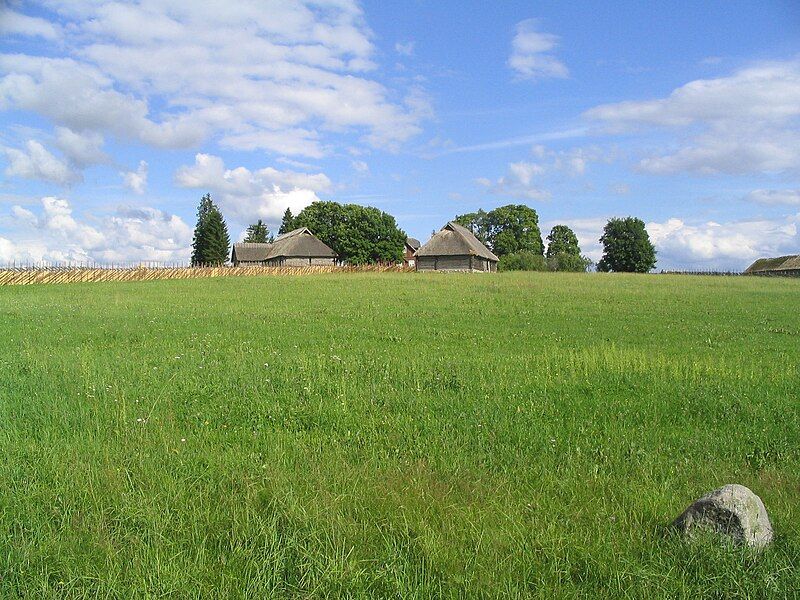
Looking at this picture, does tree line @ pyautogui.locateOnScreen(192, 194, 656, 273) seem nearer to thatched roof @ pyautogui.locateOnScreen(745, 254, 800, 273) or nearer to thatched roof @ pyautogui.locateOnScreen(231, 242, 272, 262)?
thatched roof @ pyautogui.locateOnScreen(231, 242, 272, 262)

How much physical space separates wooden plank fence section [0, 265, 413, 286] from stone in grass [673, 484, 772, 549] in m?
58.4

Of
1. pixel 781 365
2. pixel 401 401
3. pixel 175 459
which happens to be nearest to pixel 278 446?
pixel 175 459

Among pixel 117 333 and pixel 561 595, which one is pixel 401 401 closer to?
pixel 561 595

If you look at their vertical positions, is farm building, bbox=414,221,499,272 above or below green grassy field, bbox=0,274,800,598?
above

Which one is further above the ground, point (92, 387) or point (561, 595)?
point (92, 387)

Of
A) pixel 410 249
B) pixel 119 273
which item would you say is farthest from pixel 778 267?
pixel 119 273

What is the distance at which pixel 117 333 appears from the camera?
1571cm

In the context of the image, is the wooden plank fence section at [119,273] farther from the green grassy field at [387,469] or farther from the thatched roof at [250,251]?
the green grassy field at [387,469]

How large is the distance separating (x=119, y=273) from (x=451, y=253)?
40.5m

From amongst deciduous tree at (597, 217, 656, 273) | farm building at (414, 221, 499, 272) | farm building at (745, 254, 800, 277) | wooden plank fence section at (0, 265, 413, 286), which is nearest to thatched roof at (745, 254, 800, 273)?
farm building at (745, 254, 800, 277)

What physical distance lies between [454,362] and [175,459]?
19.9 feet

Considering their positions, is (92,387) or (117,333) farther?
(117,333)

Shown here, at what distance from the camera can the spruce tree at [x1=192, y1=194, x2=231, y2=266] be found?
10225 cm

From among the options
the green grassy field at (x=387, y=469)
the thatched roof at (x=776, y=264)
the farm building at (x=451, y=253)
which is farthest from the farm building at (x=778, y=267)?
the green grassy field at (x=387, y=469)
